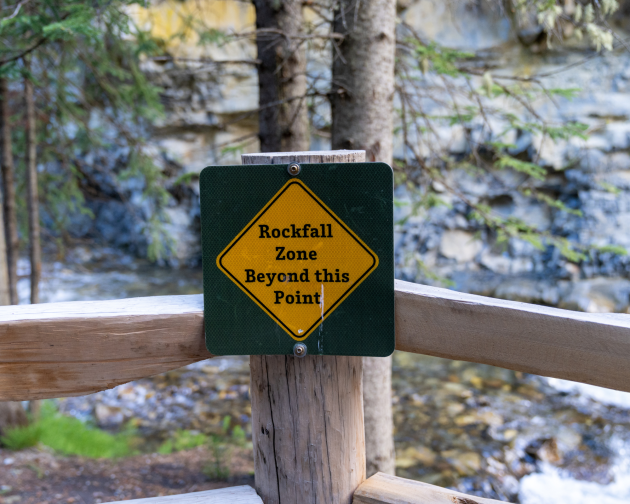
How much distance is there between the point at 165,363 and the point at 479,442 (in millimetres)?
4630

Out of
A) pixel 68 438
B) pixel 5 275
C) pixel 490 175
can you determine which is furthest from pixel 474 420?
pixel 490 175

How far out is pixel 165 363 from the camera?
51.4 inches

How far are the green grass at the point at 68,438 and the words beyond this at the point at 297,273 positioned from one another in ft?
13.6

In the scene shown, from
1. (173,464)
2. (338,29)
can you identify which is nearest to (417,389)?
(173,464)

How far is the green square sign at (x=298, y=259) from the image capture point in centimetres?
121

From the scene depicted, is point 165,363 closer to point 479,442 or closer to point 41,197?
point 479,442

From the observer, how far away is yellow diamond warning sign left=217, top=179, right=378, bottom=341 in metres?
1.22

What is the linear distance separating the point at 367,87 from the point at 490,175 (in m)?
7.58

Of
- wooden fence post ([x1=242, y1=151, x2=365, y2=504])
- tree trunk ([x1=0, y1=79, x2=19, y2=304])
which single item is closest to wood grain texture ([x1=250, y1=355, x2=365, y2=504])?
wooden fence post ([x1=242, y1=151, x2=365, y2=504])

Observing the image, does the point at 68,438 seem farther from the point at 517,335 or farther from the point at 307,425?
the point at 517,335

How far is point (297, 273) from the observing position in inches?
48.9

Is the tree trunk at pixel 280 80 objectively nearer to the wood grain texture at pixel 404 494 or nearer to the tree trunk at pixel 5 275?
the tree trunk at pixel 5 275

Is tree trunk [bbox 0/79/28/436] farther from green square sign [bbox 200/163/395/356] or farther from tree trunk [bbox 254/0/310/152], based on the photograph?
green square sign [bbox 200/163/395/356]

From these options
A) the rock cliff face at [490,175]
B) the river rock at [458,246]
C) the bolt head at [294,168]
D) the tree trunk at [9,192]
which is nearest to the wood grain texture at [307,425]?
the bolt head at [294,168]
